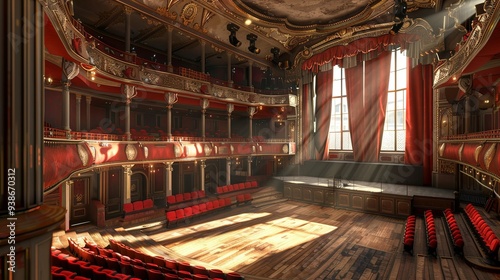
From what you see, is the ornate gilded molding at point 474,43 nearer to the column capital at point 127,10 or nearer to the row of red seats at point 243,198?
the row of red seats at point 243,198

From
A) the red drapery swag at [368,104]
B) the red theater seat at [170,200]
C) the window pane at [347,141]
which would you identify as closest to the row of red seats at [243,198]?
the red theater seat at [170,200]

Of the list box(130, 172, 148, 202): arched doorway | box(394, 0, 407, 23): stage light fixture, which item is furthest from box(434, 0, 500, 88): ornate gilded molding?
box(130, 172, 148, 202): arched doorway

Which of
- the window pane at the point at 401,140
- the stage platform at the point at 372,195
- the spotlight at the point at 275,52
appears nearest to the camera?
the stage platform at the point at 372,195

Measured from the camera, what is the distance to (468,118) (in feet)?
38.7

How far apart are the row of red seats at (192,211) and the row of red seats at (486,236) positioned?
10.4m

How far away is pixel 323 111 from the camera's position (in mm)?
19234

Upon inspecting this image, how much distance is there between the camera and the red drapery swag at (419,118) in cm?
1452

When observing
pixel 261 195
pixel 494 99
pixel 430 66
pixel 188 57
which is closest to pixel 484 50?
pixel 494 99

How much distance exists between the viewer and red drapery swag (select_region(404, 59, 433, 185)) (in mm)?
14523

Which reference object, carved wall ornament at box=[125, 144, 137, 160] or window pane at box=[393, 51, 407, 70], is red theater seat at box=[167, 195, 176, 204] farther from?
window pane at box=[393, 51, 407, 70]

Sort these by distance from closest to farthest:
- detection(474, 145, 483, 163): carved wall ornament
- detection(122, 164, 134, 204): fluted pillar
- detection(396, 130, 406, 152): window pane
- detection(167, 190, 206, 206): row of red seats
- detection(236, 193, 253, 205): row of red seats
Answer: detection(474, 145, 483, 163): carved wall ornament
detection(122, 164, 134, 204): fluted pillar
detection(167, 190, 206, 206): row of red seats
detection(236, 193, 253, 205): row of red seats
detection(396, 130, 406, 152): window pane

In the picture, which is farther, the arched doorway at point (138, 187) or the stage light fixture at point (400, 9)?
the arched doorway at point (138, 187)

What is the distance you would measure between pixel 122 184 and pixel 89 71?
6.05 m

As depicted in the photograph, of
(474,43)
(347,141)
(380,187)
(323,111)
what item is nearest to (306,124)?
(323,111)
